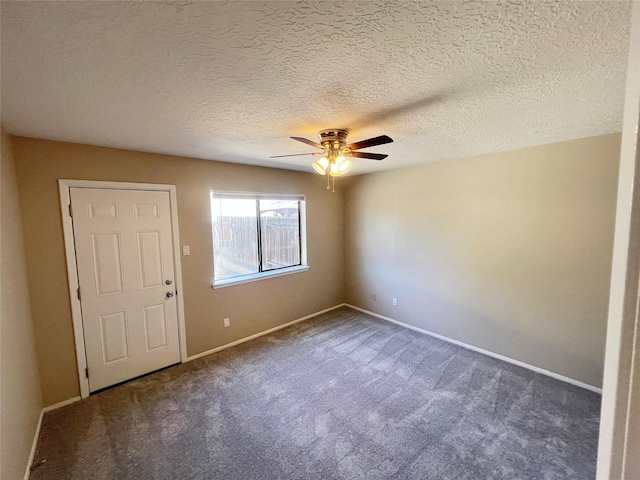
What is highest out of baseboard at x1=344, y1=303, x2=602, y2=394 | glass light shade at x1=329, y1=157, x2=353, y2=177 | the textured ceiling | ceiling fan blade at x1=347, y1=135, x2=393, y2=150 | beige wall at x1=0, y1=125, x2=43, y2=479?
the textured ceiling

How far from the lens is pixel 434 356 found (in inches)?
124

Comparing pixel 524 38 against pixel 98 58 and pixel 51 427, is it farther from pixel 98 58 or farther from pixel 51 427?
pixel 51 427

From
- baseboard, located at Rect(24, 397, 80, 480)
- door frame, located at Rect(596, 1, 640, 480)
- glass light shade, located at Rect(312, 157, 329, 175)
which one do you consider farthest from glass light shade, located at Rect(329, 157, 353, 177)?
baseboard, located at Rect(24, 397, 80, 480)

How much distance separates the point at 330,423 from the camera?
216 cm

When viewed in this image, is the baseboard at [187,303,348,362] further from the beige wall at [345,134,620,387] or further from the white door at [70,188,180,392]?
the beige wall at [345,134,620,387]

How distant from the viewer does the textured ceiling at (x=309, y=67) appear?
0.94 metres

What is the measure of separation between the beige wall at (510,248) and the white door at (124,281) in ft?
9.77

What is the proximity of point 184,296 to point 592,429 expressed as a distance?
3917 millimetres

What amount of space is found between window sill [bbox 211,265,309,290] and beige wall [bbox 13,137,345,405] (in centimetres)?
7

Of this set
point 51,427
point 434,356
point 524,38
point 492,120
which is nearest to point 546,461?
point 434,356

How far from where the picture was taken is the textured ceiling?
0.94 metres

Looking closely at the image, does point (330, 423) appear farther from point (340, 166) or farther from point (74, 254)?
point (74, 254)

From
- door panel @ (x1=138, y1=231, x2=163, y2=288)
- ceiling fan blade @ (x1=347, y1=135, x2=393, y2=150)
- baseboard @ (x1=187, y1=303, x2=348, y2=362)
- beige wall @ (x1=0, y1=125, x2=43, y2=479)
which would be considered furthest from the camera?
baseboard @ (x1=187, y1=303, x2=348, y2=362)

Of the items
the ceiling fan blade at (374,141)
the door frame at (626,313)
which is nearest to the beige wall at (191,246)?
the ceiling fan blade at (374,141)
